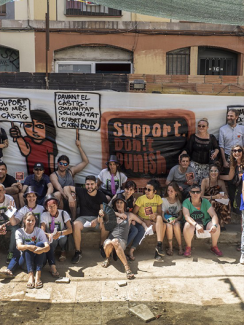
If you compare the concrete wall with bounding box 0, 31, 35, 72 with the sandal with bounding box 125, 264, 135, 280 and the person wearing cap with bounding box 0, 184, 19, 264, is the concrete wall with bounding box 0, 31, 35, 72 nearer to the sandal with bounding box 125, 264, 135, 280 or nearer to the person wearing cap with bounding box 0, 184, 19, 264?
the person wearing cap with bounding box 0, 184, 19, 264

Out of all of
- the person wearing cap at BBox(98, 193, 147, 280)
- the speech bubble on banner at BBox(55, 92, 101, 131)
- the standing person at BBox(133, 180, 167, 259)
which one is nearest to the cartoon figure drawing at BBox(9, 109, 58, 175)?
the speech bubble on banner at BBox(55, 92, 101, 131)

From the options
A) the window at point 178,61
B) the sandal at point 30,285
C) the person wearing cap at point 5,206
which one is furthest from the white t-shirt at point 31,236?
the window at point 178,61

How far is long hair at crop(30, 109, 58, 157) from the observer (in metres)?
7.93

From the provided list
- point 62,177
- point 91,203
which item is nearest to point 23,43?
point 62,177

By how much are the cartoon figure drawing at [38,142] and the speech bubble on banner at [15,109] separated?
0.45 feet

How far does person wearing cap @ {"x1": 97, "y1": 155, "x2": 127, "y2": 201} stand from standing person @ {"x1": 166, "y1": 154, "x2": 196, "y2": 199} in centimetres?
87

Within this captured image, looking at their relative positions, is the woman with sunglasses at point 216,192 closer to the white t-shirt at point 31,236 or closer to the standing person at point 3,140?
the white t-shirt at point 31,236

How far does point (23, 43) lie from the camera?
1348cm

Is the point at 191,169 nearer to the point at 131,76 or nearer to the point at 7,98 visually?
the point at 131,76

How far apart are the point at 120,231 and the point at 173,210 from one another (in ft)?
3.41

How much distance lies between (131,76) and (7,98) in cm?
236

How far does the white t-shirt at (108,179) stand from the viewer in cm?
749

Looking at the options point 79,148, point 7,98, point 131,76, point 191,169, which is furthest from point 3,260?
point 131,76

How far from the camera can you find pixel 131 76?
323 inches
